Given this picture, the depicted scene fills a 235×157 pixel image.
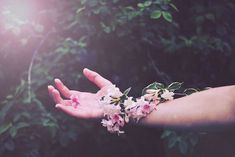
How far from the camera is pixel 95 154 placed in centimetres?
342

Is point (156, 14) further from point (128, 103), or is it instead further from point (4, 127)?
point (128, 103)

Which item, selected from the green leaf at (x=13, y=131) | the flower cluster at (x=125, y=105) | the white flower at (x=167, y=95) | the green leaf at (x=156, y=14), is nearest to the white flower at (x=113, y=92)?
the flower cluster at (x=125, y=105)

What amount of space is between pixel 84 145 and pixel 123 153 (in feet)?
0.97

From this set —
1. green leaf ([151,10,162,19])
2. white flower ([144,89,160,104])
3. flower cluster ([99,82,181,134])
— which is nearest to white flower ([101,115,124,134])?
flower cluster ([99,82,181,134])

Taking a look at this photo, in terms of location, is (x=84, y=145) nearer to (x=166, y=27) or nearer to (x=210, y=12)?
(x=166, y=27)

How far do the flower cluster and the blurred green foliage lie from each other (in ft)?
4.27

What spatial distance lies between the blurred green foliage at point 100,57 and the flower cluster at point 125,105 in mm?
1302

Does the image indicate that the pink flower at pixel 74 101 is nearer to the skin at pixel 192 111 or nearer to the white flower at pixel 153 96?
the skin at pixel 192 111

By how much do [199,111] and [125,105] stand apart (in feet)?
0.85

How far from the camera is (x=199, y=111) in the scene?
1.44 meters

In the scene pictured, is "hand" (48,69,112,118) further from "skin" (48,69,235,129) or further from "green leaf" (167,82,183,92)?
"green leaf" (167,82,183,92)

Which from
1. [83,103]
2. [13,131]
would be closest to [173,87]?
[83,103]

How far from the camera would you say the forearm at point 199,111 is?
1.40m

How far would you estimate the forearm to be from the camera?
1403mm
